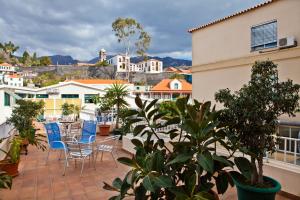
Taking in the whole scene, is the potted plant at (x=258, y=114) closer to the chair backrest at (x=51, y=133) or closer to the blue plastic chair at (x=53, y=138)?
the blue plastic chair at (x=53, y=138)

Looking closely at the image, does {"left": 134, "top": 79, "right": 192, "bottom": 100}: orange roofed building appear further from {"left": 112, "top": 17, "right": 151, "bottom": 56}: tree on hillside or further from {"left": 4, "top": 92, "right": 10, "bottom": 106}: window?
{"left": 4, "top": 92, "right": 10, "bottom": 106}: window

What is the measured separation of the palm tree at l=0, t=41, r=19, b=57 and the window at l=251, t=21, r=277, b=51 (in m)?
82.9

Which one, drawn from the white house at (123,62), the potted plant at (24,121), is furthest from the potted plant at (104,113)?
the white house at (123,62)

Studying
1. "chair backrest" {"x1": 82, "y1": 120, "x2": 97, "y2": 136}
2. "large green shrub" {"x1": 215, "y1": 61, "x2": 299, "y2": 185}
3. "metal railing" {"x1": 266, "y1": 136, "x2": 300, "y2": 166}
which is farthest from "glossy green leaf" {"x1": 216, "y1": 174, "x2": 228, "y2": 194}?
"chair backrest" {"x1": 82, "y1": 120, "x2": 97, "y2": 136}

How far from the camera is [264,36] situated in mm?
9320

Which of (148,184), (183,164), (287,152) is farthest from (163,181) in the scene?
(287,152)

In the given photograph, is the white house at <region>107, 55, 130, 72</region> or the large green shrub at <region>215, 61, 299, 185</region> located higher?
the white house at <region>107, 55, 130, 72</region>

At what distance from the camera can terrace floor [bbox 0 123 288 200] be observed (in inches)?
154

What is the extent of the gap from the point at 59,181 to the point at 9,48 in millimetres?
87085

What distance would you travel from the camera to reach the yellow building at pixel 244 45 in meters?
8.38

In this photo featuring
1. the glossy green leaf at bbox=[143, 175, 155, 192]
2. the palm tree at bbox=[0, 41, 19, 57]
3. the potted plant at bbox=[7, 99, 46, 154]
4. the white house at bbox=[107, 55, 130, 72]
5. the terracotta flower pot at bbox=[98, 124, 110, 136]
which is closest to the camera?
the glossy green leaf at bbox=[143, 175, 155, 192]

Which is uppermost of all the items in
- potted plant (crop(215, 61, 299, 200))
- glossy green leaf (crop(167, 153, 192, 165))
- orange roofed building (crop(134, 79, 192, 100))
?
orange roofed building (crop(134, 79, 192, 100))

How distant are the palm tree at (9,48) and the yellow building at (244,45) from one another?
7995 centimetres

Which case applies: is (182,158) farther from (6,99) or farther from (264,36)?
(6,99)
